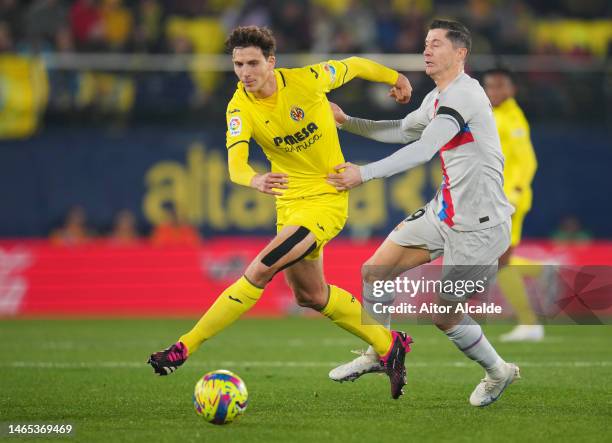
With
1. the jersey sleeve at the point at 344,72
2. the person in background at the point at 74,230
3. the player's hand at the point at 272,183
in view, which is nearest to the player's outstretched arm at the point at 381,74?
the jersey sleeve at the point at 344,72

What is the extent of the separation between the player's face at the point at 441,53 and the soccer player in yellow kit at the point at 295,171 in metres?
0.58

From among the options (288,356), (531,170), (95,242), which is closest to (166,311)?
(95,242)

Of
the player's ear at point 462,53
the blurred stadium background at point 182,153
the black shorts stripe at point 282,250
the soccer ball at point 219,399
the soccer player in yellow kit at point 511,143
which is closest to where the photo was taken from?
the soccer ball at point 219,399

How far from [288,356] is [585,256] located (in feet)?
22.0

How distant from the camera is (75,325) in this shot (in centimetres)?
1451

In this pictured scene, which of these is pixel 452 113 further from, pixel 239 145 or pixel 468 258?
pixel 239 145

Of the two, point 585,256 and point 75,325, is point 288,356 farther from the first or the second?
point 585,256

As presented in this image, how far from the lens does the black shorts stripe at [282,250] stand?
735 cm

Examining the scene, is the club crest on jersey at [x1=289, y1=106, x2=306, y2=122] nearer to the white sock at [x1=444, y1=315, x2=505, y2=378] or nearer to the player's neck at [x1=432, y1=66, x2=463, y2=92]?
the player's neck at [x1=432, y1=66, x2=463, y2=92]

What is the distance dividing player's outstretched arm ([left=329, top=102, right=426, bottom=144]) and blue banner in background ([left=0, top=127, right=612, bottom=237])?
27.3ft

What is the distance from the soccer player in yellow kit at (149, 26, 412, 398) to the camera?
24.3 feet

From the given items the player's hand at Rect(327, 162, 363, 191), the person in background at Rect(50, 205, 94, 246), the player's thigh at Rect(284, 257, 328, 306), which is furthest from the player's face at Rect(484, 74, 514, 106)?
the person in background at Rect(50, 205, 94, 246)

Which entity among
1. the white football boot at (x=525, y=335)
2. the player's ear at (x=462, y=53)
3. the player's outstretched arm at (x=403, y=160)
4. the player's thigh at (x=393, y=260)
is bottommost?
the white football boot at (x=525, y=335)

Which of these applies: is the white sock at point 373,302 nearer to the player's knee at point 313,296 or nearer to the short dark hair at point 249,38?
the player's knee at point 313,296
